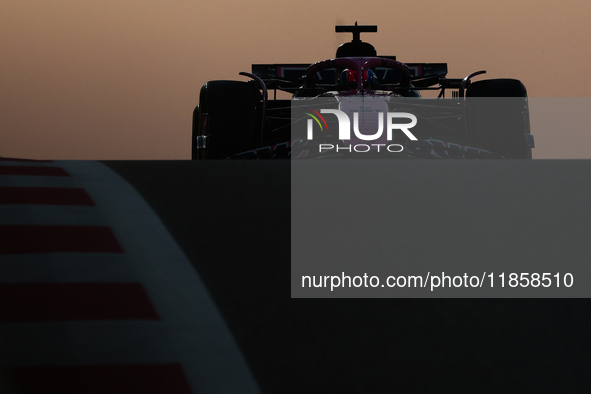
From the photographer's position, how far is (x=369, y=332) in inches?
21.3

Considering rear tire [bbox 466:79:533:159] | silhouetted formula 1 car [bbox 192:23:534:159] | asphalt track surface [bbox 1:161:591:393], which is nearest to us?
asphalt track surface [bbox 1:161:591:393]

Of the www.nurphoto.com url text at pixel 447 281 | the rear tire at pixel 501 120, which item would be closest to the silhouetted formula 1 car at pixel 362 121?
the rear tire at pixel 501 120

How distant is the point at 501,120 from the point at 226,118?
1066mm

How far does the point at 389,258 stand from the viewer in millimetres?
612

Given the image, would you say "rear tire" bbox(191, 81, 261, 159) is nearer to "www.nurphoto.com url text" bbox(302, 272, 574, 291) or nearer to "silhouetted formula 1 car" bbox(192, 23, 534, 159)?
"silhouetted formula 1 car" bbox(192, 23, 534, 159)

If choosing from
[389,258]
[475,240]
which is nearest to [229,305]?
[389,258]

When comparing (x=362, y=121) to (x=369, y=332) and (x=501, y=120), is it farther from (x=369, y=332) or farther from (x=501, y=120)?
(x=369, y=332)

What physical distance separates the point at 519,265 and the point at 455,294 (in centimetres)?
9

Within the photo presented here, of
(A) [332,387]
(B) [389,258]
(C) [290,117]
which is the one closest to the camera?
(A) [332,387]

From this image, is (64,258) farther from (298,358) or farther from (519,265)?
(519,265)

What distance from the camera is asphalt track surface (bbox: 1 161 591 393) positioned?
1.66 ft

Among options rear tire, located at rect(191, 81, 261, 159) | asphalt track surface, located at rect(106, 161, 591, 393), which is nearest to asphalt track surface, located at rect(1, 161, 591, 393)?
asphalt track surface, located at rect(106, 161, 591, 393)

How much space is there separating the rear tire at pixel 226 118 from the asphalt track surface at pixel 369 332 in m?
1.33

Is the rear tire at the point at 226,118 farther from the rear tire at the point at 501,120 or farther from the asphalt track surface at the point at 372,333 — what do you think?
the asphalt track surface at the point at 372,333
